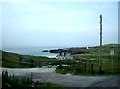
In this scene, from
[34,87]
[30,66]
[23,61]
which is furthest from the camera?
[23,61]

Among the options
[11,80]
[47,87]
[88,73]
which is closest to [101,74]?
[88,73]

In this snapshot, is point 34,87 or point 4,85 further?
point 34,87

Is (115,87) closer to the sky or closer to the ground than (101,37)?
closer to the ground

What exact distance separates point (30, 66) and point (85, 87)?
1765cm

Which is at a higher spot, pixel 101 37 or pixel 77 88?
pixel 101 37

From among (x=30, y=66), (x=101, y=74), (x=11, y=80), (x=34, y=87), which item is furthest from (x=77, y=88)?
(x=30, y=66)

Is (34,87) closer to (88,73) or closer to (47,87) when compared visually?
(47,87)

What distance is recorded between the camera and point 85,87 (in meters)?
15.9

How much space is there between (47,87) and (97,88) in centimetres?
257

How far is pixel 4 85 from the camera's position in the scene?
12594 millimetres

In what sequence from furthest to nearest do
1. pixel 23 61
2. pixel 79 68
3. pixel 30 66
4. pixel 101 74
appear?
pixel 23 61, pixel 30 66, pixel 79 68, pixel 101 74

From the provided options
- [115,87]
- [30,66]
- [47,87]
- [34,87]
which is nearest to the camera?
[34,87]

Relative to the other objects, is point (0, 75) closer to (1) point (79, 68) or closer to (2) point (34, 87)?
(2) point (34, 87)

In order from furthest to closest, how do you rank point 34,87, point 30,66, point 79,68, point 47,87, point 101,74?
point 30,66, point 79,68, point 101,74, point 47,87, point 34,87
